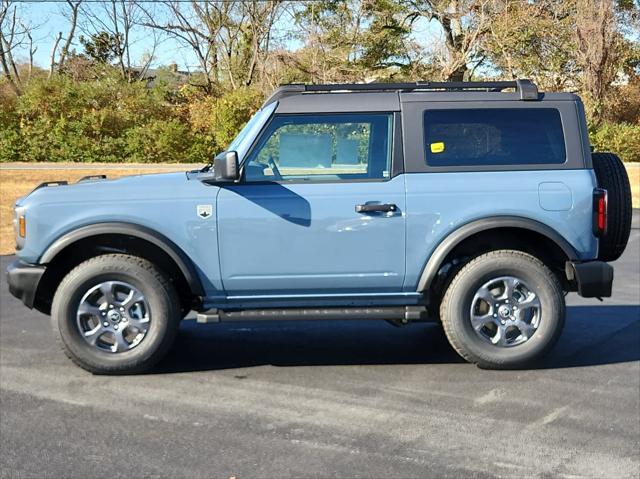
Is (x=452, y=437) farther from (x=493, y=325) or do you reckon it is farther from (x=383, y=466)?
(x=493, y=325)

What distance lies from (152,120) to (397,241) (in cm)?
1601

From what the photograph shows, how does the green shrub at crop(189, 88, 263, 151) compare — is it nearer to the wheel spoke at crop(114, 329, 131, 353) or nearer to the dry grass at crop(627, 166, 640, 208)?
the dry grass at crop(627, 166, 640, 208)

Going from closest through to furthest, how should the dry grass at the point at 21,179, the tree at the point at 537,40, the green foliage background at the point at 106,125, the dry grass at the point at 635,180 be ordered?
the dry grass at the point at 21,179
the dry grass at the point at 635,180
the green foliage background at the point at 106,125
the tree at the point at 537,40

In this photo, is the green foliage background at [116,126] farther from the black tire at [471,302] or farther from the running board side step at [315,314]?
the black tire at [471,302]

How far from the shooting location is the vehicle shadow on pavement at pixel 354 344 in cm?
557

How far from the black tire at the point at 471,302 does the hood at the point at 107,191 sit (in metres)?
2.08

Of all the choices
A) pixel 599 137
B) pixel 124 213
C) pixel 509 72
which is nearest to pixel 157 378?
pixel 124 213

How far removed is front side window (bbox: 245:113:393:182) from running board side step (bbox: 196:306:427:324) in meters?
0.92

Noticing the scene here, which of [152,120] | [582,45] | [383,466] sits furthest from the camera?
[582,45]

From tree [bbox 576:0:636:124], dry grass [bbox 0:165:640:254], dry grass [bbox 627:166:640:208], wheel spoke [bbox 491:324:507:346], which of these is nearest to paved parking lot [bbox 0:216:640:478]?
wheel spoke [bbox 491:324:507:346]

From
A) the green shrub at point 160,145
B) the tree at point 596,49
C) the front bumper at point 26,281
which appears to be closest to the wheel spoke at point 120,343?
the front bumper at point 26,281

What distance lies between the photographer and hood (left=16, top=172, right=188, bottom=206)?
16.9 feet

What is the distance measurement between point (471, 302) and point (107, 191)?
2631 mm

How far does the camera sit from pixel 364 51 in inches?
993
